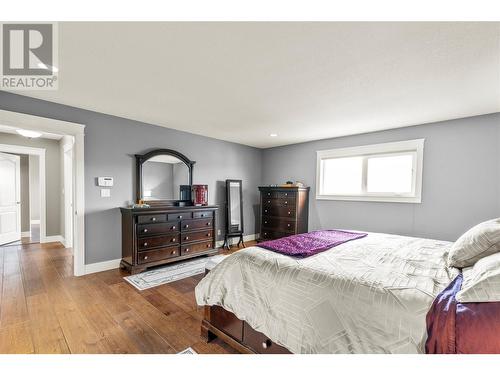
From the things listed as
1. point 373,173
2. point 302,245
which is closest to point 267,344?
point 302,245

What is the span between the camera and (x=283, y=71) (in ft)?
6.97

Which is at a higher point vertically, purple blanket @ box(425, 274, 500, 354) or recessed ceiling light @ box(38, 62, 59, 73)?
recessed ceiling light @ box(38, 62, 59, 73)

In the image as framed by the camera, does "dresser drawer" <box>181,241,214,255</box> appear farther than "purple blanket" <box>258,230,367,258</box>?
Yes

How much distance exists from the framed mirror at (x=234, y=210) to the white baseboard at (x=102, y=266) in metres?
2.06

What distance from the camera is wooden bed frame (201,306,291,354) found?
1.50 metres

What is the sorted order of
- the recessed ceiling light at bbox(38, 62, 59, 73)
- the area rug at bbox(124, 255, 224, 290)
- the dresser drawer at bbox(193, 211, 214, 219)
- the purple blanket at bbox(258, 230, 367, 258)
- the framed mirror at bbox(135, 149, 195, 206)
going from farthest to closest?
the dresser drawer at bbox(193, 211, 214, 219)
the framed mirror at bbox(135, 149, 195, 206)
the area rug at bbox(124, 255, 224, 290)
the recessed ceiling light at bbox(38, 62, 59, 73)
the purple blanket at bbox(258, 230, 367, 258)

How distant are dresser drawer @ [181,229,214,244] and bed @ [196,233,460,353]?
2.11m

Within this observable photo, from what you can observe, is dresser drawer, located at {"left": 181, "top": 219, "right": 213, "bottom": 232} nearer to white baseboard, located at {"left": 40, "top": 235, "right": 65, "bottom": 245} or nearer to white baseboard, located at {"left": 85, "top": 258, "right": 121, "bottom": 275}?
white baseboard, located at {"left": 85, "top": 258, "right": 121, "bottom": 275}

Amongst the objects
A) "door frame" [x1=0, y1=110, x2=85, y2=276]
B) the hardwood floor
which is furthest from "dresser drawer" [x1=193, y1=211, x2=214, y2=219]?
"door frame" [x1=0, y1=110, x2=85, y2=276]

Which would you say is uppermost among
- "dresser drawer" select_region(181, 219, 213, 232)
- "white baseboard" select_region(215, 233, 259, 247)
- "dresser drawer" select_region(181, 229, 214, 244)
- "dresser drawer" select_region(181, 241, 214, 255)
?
"dresser drawer" select_region(181, 219, 213, 232)

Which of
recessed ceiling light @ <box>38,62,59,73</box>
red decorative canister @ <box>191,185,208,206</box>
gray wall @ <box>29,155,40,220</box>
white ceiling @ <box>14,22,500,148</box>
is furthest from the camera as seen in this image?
gray wall @ <box>29,155,40,220</box>

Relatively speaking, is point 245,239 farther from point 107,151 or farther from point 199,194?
point 107,151
